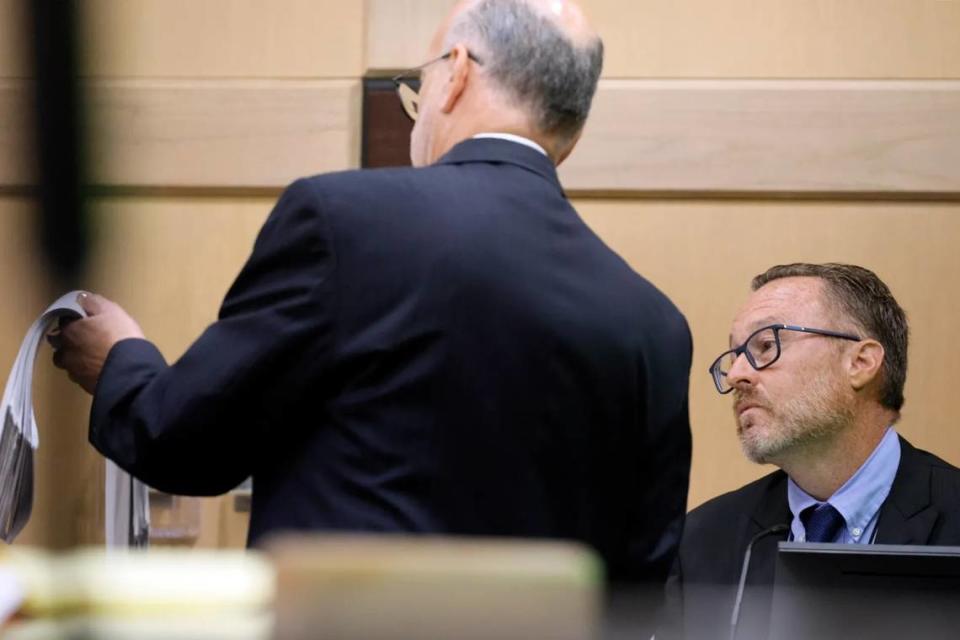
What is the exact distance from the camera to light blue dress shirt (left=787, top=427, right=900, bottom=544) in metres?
2.38

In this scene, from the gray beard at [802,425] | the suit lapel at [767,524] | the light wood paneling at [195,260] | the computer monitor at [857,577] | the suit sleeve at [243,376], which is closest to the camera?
the suit sleeve at [243,376]

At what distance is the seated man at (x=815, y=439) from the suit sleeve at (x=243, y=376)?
0.88 meters

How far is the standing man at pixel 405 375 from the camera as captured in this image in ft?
4.62

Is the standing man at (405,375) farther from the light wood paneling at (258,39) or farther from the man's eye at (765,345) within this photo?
the light wood paneling at (258,39)

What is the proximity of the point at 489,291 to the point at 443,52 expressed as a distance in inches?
13.8

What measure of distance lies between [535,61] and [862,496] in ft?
3.50

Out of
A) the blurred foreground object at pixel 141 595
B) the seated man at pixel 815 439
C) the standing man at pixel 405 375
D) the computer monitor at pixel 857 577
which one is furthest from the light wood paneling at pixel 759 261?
the blurred foreground object at pixel 141 595

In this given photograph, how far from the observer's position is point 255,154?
2873mm

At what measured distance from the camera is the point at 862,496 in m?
2.41

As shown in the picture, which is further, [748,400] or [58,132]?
[748,400]

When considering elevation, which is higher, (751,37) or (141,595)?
(751,37)

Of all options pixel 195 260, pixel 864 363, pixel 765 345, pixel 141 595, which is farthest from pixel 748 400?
pixel 141 595

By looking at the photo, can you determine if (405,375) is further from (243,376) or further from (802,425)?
(802,425)

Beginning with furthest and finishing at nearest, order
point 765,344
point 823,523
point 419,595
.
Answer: point 765,344, point 823,523, point 419,595
